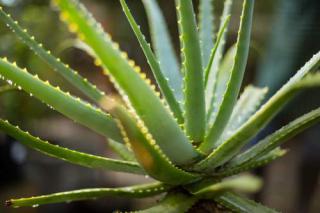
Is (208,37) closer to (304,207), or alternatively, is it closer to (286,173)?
(304,207)

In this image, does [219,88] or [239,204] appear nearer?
[239,204]

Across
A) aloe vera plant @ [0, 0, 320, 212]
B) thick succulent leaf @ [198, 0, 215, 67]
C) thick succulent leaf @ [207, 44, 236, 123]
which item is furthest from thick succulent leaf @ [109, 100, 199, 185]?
thick succulent leaf @ [198, 0, 215, 67]

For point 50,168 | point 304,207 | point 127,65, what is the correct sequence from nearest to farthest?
point 127,65 < point 304,207 < point 50,168

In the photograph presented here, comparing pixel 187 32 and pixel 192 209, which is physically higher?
pixel 187 32

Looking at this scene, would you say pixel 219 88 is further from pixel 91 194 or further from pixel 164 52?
pixel 91 194

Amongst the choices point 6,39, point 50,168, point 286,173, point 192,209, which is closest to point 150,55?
point 192,209

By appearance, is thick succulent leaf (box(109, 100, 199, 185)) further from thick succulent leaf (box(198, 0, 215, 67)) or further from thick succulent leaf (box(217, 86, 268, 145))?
thick succulent leaf (box(198, 0, 215, 67))

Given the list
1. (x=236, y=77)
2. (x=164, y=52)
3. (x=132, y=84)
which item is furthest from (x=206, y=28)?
(x=132, y=84)
